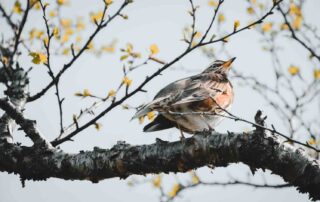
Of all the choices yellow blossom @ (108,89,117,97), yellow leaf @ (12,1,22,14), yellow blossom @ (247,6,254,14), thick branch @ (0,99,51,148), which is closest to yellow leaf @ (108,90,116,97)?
yellow blossom @ (108,89,117,97)

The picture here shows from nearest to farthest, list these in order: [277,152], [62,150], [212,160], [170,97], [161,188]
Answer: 1. [277,152]
2. [212,160]
3. [62,150]
4. [170,97]
5. [161,188]

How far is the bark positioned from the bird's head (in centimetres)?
368

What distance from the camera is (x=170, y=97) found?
4984mm

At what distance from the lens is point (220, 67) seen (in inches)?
272

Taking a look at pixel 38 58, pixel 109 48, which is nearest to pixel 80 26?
pixel 109 48

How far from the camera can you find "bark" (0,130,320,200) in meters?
2.83

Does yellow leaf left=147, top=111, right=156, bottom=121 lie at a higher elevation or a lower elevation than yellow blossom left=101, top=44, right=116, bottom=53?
lower

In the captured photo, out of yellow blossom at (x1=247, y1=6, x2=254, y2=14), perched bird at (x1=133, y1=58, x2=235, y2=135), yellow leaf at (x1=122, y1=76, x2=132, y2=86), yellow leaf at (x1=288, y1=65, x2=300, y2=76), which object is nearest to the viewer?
yellow leaf at (x1=122, y1=76, x2=132, y2=86)

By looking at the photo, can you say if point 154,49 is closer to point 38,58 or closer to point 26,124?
point 38,58

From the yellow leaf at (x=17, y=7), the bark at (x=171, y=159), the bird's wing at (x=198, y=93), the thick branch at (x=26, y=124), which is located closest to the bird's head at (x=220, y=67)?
the bird's wing at (x=198, y=93)

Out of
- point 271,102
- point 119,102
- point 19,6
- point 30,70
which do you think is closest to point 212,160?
point 119,102

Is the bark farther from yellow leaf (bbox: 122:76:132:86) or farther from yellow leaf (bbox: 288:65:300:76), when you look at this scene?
yellow leaf (bbox: 288:65:300:76)

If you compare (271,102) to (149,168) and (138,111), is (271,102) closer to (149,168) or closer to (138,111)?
(138,111)

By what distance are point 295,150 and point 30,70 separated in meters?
3.49
